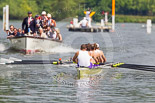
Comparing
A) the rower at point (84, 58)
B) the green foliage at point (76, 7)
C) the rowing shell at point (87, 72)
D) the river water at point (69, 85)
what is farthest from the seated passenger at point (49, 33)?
the green foliage at point (76, 7)

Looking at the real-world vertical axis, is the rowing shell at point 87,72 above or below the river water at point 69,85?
above

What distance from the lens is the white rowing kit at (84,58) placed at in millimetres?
22938

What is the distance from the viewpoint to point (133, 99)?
60.2ft

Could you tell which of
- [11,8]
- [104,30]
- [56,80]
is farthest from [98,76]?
[11,8]

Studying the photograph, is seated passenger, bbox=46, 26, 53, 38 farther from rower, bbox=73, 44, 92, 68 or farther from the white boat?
rower, bbox=73, 44, 92, 68

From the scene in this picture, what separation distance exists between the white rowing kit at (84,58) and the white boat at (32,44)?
1260 cm

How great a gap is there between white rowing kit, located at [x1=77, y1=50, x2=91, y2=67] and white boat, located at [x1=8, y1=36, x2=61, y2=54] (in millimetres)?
12596

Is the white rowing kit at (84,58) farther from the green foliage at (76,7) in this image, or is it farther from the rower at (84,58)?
the green foliage at (76,7)

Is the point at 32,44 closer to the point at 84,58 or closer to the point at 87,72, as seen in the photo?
the point at 87,72

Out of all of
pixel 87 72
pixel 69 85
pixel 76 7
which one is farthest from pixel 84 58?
pixel 76 7

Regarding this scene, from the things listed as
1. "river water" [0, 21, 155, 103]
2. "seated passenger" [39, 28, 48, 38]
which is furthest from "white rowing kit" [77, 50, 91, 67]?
"seated passenger" [39, 28, 48, 38]

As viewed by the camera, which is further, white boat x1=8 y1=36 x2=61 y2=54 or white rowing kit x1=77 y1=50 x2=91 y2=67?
white boat x1=8 y1=36 x2=61 y2=54

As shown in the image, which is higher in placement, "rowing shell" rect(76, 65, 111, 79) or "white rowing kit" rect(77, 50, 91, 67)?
"white rowing kit" rect(77, 50, 91, 67)

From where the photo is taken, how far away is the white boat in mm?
35509
